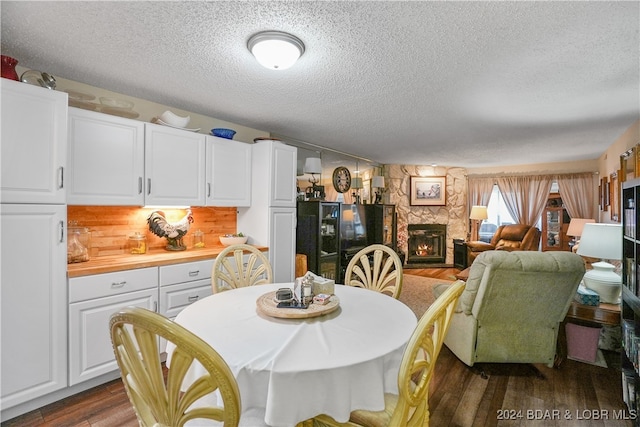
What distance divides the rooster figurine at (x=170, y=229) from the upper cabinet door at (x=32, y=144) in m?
0.90

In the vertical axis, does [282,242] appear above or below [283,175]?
below

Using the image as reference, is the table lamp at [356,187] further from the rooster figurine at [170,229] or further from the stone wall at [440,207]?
the rooster figurine at [170,229]

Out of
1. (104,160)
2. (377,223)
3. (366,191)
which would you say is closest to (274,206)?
(104,160)

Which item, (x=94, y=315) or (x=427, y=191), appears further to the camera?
(x=427, y=191)

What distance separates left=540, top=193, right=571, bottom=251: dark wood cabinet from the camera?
6453mm

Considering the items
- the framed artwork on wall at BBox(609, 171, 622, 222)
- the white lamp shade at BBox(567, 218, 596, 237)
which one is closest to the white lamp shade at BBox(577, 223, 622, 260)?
the framed artwork on wall at BBox(609, 171, 622, 222)

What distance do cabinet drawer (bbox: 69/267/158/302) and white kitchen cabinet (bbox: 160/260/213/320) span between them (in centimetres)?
10

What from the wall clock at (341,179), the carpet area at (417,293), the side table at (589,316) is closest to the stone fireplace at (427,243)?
the carpet area at (417,293)

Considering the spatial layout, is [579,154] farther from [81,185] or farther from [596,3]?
[81,185]

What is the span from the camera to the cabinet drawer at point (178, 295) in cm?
265

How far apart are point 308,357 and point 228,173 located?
2594 mm

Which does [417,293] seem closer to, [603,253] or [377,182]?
[377,182]

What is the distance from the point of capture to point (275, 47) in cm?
185

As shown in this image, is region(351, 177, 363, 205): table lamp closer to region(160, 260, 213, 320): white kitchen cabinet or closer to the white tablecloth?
region(160, 260, 213, 320): white kitchen cabinet
